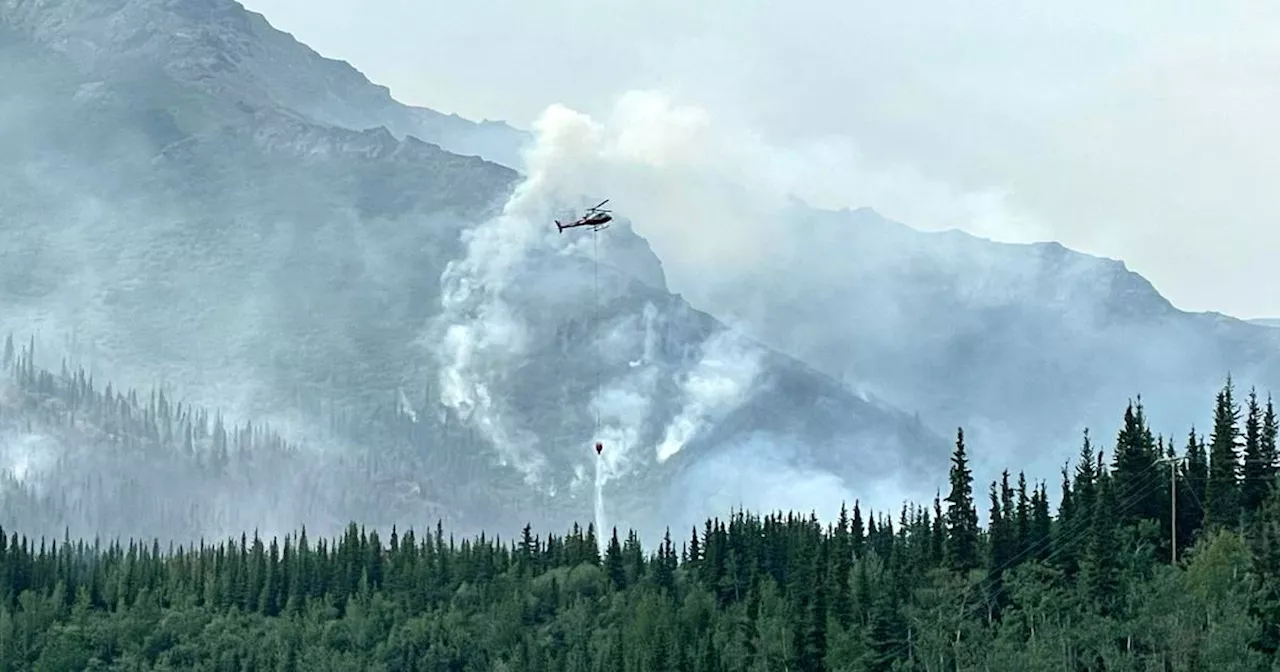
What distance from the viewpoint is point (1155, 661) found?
188 meters

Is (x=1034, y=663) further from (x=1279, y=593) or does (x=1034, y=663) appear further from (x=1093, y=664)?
(x=1279, y=593)

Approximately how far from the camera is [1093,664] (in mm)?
198125

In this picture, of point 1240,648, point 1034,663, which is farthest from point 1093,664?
point 1240,648

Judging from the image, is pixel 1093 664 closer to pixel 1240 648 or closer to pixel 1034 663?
pixel 1034 663

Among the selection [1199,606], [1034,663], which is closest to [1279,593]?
[1199,606]

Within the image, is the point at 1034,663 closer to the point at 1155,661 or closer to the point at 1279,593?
the point at 1155,661

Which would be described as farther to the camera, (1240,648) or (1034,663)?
(1034,663)

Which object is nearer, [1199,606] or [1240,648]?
[1240,648]

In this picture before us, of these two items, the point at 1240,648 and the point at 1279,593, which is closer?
the point at 1240,648

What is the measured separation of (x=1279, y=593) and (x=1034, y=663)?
23.2 meters

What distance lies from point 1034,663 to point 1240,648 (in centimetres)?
1948

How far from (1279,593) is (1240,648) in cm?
1788

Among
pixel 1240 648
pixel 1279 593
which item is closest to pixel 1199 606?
pixel 1279 593

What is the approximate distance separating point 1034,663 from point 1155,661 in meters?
10.4
